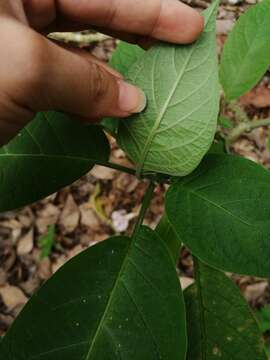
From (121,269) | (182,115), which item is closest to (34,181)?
(121,269)

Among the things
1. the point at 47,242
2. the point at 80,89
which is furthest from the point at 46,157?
the point at 47,242

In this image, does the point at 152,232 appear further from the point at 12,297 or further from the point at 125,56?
the point at 12,297

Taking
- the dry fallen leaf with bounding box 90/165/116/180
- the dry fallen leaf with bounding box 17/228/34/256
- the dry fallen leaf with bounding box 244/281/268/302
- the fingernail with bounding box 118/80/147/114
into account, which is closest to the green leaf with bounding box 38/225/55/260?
the dry fallen leaf with bounding box 17/228/34/256

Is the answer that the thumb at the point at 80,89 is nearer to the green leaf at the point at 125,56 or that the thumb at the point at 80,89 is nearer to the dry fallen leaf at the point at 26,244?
the green leaf at the point at 125,56

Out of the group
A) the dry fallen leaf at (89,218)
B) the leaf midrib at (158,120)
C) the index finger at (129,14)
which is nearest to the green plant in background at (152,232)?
the leaf midrib at (158,120)

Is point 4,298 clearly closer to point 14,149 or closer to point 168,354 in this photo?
point 14,149

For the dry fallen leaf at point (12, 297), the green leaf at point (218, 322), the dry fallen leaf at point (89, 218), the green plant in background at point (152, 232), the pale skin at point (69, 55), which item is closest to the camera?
the pale skin at point (69, 55)
